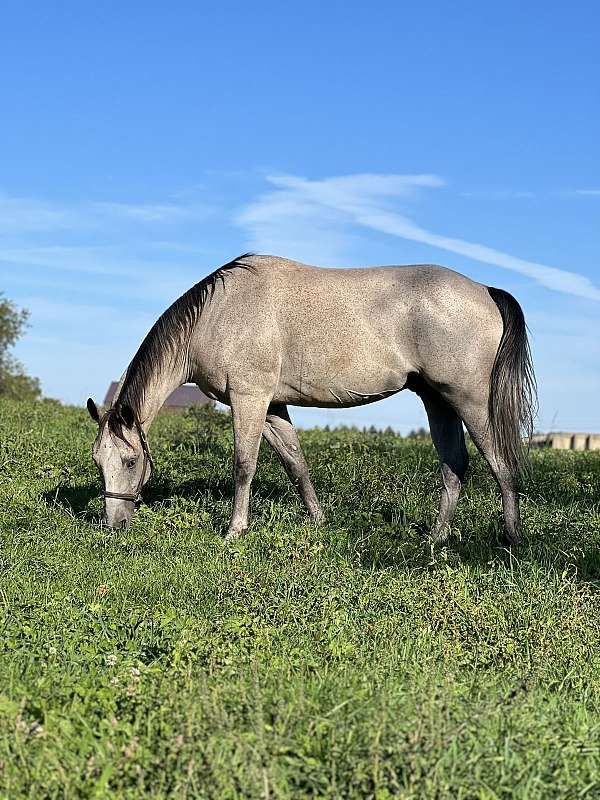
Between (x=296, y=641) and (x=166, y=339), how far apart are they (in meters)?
3.87

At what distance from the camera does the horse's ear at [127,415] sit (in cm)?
820

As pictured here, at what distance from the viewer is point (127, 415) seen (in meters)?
8.26

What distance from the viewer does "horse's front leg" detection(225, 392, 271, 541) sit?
809 cm

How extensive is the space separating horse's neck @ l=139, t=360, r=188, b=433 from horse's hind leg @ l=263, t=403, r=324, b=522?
88cm

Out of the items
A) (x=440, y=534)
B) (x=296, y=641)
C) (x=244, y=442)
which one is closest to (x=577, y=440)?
(x=440, y=534)

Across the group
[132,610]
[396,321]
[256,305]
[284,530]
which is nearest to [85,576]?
[132,610]

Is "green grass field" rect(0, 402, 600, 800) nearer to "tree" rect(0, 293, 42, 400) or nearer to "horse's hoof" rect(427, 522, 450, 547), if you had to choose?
"horse's hoof" rect(427, 522, 450, 547)

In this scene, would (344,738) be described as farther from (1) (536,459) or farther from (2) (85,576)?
(1) (536,459)

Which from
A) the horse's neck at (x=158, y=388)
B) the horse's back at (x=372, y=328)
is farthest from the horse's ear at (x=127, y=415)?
the horse's back at (x=372, y=328)

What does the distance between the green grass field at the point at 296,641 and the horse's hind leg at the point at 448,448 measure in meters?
0.27

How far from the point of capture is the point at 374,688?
13.8ft

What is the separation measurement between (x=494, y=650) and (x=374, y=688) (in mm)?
1370

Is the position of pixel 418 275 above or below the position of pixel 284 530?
above

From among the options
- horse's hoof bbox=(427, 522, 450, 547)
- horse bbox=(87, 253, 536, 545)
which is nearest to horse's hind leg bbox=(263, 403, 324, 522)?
horse bbox=(87, 253, 536, 545)
